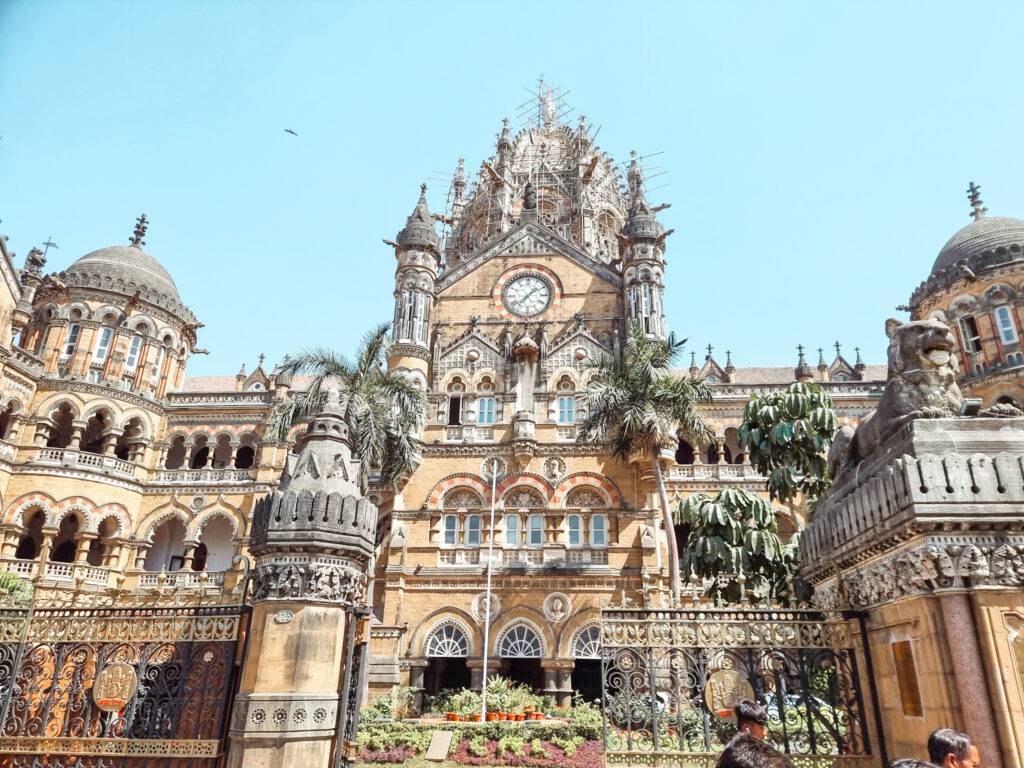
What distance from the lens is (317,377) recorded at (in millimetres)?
24141

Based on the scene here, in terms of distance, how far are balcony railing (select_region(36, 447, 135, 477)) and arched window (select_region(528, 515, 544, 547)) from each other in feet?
61.4

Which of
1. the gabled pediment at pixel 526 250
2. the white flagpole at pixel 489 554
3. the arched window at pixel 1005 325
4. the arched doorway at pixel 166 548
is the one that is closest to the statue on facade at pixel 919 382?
the white flagpole at pixel 489 554

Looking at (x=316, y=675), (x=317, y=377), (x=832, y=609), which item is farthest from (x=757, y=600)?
(x=317, y=377)

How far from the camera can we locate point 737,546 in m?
17.2

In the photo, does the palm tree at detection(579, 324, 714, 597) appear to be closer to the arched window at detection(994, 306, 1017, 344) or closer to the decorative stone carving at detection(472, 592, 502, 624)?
the decorative stone carving at detection(472, 592, 502, 624)

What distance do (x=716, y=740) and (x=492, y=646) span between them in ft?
47.5

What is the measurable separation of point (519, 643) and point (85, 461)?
68.7 ft

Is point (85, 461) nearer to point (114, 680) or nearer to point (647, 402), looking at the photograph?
point (647, 402)

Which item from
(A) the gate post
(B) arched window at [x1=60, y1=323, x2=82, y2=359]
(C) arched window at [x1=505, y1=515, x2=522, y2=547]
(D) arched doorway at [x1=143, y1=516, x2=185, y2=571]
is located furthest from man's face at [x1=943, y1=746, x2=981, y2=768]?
(B) arched window at [x1=60, y1=323, x2=82, y2=359]

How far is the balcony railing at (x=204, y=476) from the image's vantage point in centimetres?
3247

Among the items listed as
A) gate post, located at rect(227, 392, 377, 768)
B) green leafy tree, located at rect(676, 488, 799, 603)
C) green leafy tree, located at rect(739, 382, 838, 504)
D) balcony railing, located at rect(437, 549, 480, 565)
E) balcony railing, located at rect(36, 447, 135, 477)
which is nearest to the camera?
gate post, located at rect(227, 392, 377, 768)

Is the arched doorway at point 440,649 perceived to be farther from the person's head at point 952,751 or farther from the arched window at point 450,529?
the person's head at point 952,751

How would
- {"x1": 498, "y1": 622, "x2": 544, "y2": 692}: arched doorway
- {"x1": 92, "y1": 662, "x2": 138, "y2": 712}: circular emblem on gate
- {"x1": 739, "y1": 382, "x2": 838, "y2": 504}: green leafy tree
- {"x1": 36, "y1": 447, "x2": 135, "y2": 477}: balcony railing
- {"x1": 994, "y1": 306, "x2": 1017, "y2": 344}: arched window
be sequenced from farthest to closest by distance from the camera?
{"x1": 36, "y1": 447, "x2": 135, "y2": 477}: balcony railing → {"x1": 994, "y1": 306, "x2": 1017, "y2": 344}: arched window → {"x1": 498, "y1": 622, "x2": 544, "y2": 692}: arched doorway → {"x1": 739, "y1": 382, "x2": 838, "y2": 504}: green leafy tree → {"x1": 92, "y1": 662, "x2": 138, "y2": 712}: circular emblem on gate

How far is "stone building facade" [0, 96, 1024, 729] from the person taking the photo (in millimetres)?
27359
